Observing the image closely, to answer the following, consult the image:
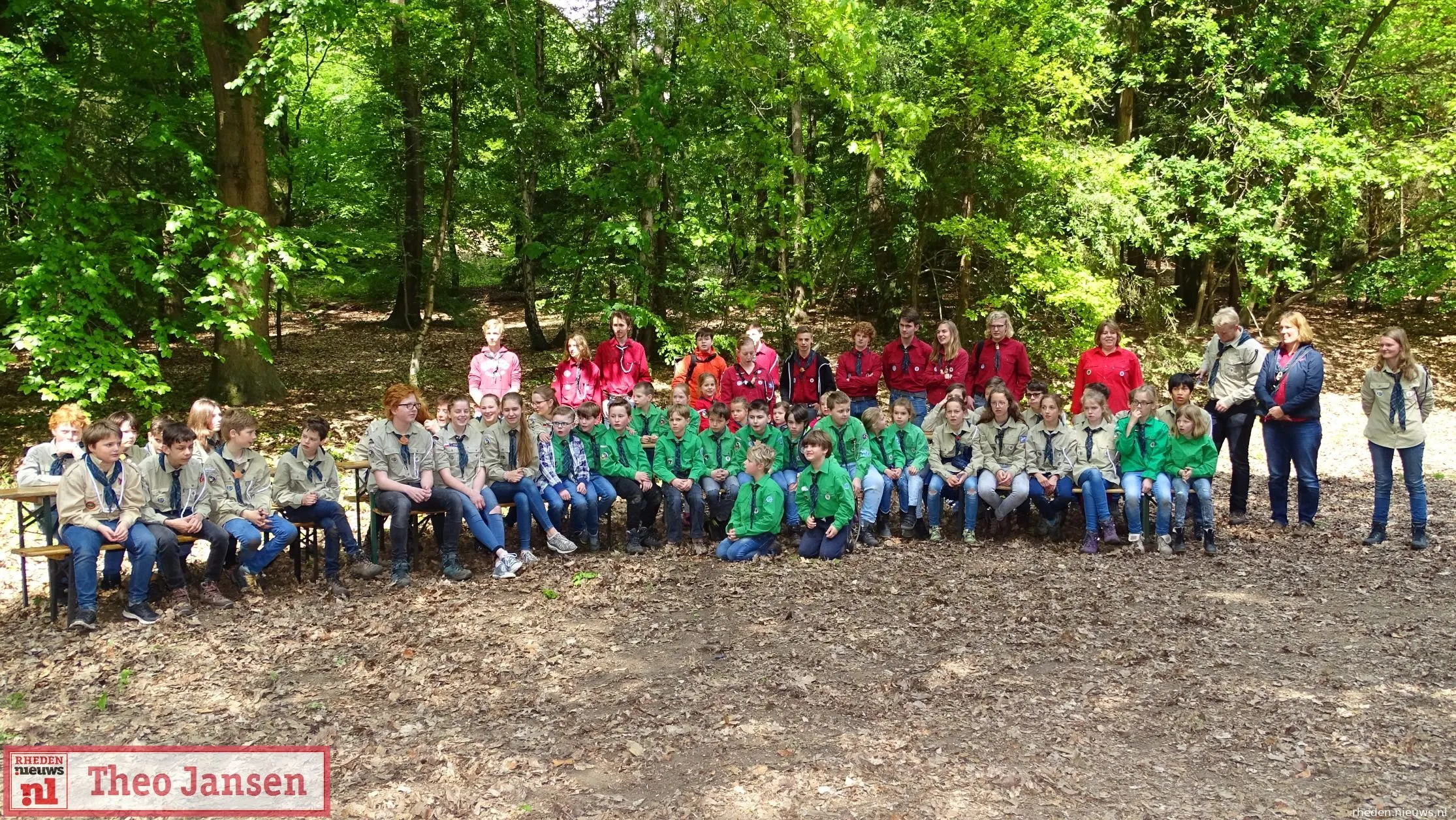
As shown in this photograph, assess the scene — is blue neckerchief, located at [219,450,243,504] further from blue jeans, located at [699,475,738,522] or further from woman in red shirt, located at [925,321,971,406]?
woman in red shirt, located at [925,321,971,406]

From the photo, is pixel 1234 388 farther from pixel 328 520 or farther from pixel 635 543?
pixel 328 520

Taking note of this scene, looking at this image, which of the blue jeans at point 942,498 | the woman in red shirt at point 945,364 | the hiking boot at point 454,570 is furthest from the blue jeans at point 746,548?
the woman in red shirt at point 945,364

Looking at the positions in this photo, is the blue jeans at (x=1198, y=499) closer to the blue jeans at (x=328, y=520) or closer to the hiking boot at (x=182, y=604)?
the blue jeans at (x=328, y=520)

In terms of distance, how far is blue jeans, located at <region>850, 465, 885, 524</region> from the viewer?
697 centimetres

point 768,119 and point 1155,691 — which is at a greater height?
point 768,119

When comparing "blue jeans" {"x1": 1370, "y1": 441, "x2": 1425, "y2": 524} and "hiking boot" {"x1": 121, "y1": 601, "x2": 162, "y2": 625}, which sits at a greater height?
"blue jeans" {"x1": 1370, "y1": 441, "x2": 1425, "y2": 524}

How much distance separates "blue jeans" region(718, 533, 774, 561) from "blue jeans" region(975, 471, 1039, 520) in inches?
61.3

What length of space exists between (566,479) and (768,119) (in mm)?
6639

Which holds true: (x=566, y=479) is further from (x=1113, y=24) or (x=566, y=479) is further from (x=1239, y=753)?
(x=1113, y=24)

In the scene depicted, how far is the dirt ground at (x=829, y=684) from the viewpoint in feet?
11.9

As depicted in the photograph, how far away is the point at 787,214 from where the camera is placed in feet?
35.1

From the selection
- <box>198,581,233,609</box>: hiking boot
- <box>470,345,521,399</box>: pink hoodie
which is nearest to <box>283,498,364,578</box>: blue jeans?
<box>198,581,233,609</box>: hiking boot

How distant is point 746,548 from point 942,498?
1.58 metres

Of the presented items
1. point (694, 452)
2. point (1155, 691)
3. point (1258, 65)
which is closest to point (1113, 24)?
point (1258, 65)
